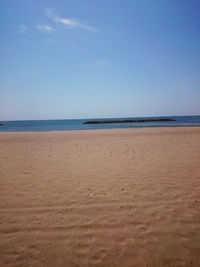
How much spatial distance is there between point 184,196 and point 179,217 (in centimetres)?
105

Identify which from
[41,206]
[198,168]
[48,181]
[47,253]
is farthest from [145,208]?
[198,168]

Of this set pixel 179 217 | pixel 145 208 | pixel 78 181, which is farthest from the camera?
pixel 78 181

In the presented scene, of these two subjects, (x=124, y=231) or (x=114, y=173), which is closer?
(x=124, y=231)

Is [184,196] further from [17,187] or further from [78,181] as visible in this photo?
[17,187]

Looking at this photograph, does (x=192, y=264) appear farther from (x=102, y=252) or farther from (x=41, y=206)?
(x=41, y=206)

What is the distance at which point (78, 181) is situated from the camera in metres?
5.36

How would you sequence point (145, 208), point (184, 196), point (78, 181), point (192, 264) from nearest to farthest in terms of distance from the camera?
point (192, 264) < point (145, 208) < point (184, 196) < point (78, 181)

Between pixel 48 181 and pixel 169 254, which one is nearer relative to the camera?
pixel 169 254

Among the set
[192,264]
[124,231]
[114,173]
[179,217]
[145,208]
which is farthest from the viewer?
[114,173]

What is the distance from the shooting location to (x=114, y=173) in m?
6.04

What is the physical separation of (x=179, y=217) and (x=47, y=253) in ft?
9.42

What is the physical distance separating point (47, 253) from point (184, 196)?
3.74m

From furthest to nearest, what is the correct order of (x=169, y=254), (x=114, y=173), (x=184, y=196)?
(x=114, y=173)
(x=184, y=196)
(x=169, y=254)

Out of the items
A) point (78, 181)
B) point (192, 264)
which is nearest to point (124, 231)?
point (192, 264)
